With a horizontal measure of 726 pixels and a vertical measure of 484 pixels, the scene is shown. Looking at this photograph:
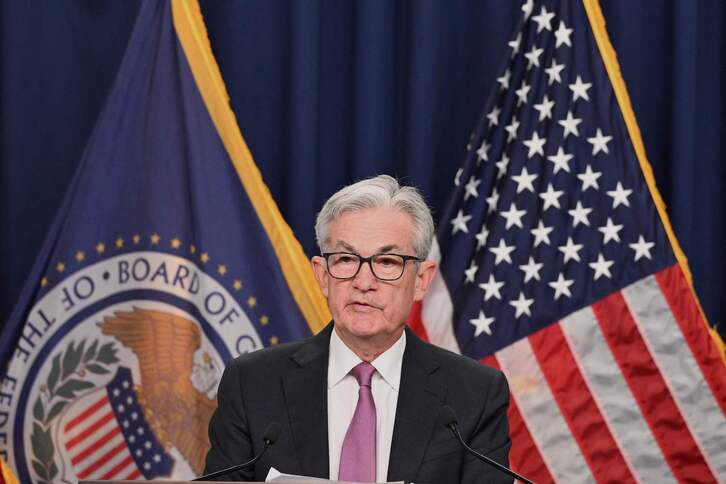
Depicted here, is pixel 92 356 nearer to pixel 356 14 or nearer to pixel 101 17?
pixel 101 17

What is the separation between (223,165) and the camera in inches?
127

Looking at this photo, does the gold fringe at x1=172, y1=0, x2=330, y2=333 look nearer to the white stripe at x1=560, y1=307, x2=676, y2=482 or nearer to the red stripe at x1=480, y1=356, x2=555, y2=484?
the red stripe at x1=480, y1=356, x2=555, y2=484

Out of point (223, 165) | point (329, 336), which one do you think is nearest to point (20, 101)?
point (223, 165)

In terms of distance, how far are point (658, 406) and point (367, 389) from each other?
4.58 ft

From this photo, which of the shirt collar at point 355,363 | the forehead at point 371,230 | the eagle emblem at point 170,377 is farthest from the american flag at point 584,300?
the forehead at point 371,230

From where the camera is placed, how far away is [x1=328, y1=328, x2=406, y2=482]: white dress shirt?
6.79 feet

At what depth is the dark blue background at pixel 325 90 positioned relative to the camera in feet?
12.0

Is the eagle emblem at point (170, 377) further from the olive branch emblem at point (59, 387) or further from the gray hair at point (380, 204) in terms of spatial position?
the gray hair at point (380, 204)

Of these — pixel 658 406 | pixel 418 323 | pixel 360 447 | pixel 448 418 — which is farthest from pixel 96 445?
pixel 658 406

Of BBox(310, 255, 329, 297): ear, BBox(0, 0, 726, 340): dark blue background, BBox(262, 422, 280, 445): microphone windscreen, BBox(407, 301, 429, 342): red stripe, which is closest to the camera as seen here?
BBox(262, 422, 280, 445): microphone windscreen

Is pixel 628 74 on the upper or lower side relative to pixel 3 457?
upper

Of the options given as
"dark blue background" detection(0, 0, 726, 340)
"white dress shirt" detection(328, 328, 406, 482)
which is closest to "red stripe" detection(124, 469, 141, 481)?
"dark blue background" detection(0, 0, 726, 340)

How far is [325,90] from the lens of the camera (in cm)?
380

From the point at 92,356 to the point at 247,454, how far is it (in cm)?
128
